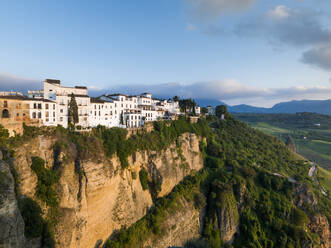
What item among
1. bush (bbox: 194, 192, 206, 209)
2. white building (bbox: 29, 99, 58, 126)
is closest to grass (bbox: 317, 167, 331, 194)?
bush (bbox: 194, 192, 206, 209)

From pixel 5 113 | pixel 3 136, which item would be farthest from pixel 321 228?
pixel 5 113

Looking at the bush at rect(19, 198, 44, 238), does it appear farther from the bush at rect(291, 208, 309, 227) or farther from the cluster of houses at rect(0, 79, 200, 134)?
the bush at rect(291, 208, 309, 227)

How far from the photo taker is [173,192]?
33.8 m

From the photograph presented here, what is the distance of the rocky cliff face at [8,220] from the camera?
Result: 10.3 meters

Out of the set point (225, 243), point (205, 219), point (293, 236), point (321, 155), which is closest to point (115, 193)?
point (205, 219)

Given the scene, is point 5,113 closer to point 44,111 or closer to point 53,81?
point 44,111

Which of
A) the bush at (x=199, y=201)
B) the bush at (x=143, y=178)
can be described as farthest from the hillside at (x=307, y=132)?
the bush at (x=143, y=178)

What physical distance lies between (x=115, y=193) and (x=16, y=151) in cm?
1277

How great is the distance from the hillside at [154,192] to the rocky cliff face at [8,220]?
69 mm

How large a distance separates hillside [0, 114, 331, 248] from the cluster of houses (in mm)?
2715

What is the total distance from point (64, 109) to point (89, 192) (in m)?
15.4

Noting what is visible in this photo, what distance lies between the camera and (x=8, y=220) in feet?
35.1

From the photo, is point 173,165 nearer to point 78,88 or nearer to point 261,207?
point 261,207

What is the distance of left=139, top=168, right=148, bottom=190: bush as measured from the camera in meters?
29.8
